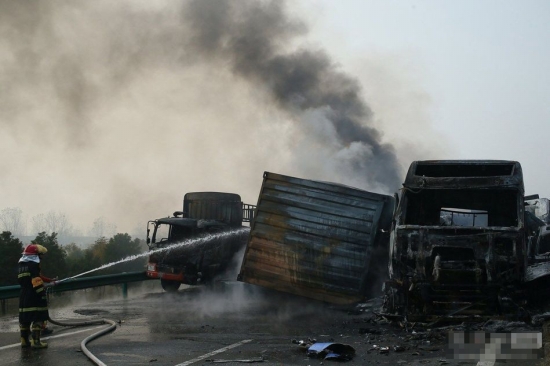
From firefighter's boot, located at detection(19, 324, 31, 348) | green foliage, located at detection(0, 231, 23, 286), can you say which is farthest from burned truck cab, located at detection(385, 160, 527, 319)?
green foliage, located at detection(0, 231, 23, 286)

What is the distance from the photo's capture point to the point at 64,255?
2253 centimetres

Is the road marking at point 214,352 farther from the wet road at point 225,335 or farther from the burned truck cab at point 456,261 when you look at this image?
the burned truck cab at point 456,261

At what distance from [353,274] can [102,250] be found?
18910mm

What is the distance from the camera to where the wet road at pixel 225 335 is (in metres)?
7.77

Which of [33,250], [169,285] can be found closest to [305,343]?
[33,250]

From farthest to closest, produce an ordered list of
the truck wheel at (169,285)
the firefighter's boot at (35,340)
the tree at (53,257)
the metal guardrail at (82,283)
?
the tree at (53,257) → the truck wheel at (169,285) → the metal guardrail at (82,283) → the firefighter's boot at (35,340)

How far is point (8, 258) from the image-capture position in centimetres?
1864

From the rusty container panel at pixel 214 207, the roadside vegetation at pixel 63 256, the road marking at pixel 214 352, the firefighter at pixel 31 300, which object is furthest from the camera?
the rusty container panel at pixel 214 207

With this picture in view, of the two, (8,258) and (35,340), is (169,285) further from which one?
(35,340)

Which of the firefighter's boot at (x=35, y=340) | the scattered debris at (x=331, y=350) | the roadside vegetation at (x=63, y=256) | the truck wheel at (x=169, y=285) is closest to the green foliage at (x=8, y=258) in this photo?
the roadside vegetation at (x=63, y=256)

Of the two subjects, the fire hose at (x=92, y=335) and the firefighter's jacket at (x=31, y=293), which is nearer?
the fire hose at (x=92, y=335)

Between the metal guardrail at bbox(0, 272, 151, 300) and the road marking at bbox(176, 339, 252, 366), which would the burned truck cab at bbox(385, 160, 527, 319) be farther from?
the metal guardrail at bbox(0, 272, 151, 300)

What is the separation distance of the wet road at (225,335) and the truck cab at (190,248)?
9.02 feet

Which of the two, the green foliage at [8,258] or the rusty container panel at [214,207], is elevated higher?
the rusty container panel at [214,207]
